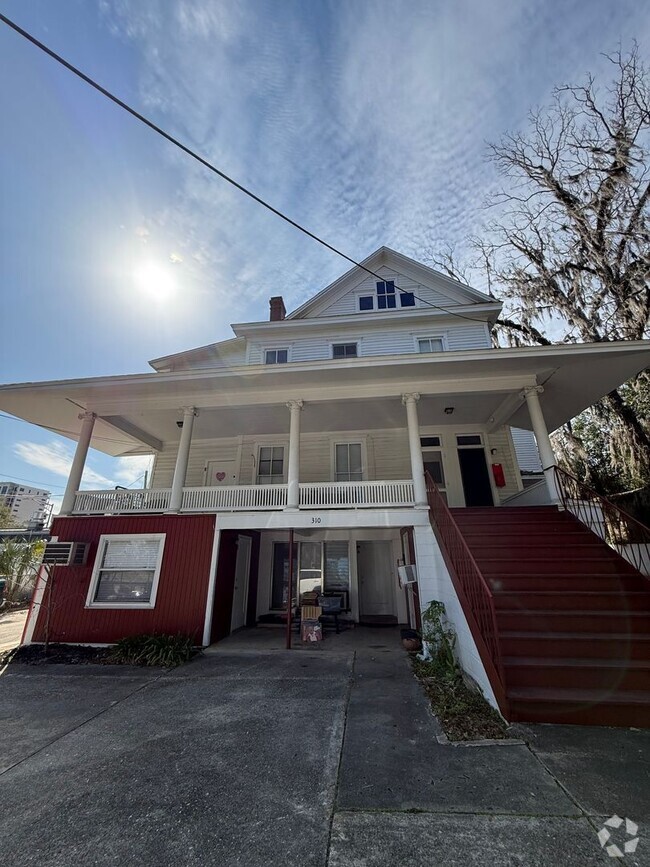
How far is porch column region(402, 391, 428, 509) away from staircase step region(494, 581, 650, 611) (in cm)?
261

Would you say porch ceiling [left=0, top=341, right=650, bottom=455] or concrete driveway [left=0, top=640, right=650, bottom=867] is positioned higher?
porch ceiling [left=0, top=341, right=650, bottom=455]

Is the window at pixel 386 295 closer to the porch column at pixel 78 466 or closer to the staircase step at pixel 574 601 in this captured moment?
the porch column at pixel 78 466

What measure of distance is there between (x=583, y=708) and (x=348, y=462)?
763 centimetres

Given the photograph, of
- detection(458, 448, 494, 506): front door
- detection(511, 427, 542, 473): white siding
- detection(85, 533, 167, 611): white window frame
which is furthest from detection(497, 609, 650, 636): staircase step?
detection(511, 427, 542, 473): white siding

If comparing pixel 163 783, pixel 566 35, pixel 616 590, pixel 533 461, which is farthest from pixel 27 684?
pixel 533 461

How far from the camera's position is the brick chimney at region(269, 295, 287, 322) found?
1344cm

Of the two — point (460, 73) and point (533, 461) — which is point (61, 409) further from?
point (533, 461)

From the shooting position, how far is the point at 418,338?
11.3 metres

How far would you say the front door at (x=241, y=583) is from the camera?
9.10 m

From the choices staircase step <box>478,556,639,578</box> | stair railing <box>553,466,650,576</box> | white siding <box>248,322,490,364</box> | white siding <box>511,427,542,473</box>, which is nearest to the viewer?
staircase step <box>478,556,639,578</box>

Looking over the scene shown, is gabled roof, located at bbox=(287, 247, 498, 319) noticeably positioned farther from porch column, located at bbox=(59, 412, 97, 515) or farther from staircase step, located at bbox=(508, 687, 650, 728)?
staircase step, located at bbox=(508, 687, 650, 728)

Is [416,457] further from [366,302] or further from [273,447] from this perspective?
[366,302]

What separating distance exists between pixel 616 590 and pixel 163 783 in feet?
19.2

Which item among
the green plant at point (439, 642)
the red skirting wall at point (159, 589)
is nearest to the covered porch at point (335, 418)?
the red skirting wall at point (159, 589)
